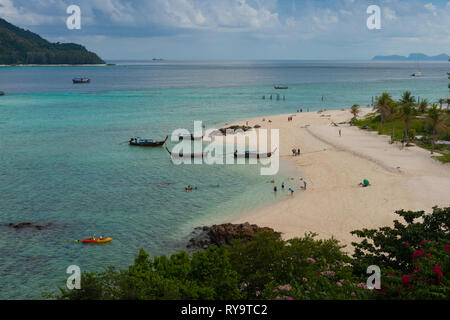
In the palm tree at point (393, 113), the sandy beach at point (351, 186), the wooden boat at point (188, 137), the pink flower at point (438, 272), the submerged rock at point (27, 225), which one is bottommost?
the submerged rock at point (27, 225)

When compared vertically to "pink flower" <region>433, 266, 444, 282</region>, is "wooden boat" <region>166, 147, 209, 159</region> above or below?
below

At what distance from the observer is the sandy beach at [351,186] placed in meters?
32.3

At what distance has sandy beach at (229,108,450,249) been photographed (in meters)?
32.3

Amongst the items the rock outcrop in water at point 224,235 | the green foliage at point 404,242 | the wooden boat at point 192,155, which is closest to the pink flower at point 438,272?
the green foliage at point 404,242

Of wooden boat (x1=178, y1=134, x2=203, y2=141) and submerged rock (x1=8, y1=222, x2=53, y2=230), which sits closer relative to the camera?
submerged rock (x1=8, y1=222, x2=53, y2=230)

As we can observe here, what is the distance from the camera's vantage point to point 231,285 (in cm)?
1616

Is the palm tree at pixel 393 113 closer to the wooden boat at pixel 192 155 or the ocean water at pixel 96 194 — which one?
the ocean water at pixel 96 194

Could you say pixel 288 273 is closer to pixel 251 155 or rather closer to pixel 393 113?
pixel 251 155

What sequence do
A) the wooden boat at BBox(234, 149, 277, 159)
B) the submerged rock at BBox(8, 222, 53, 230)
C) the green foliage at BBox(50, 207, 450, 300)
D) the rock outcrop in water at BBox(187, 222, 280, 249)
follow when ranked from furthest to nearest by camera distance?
1. the wooden boat at BBox(234, 149, 277, 159)
2. the submerged rock at BBox(8, 222, 53, 230)
3. the rock outcrop in water at BBox(187, 222, 280, 249)
4. the green foliage at BBox(50, 207, 450, 300)

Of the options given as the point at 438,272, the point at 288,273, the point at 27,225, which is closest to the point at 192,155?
the point at 27,225

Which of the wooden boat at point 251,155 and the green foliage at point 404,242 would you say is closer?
the green foliage at point 404,242

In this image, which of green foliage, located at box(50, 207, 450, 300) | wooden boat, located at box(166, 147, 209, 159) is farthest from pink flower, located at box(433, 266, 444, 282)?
wooden boat, located at box(166, 147, 209, 159)

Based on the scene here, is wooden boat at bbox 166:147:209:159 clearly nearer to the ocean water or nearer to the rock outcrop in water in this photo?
the ocean water

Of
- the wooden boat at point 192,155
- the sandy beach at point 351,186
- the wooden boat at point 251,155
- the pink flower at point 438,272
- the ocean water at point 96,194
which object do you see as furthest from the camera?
the wooden boat at point 192,155
